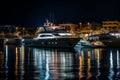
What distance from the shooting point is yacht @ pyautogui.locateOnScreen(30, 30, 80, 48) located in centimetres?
6600

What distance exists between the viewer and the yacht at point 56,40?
66.0m

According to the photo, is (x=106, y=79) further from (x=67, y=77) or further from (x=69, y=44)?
(x=69, y=44)

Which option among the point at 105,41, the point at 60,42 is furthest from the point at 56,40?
the point at 105,41

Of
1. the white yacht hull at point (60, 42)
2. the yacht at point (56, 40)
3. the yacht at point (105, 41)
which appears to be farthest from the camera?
the yacht at point (105, 41)

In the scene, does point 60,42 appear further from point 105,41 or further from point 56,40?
point 105,41

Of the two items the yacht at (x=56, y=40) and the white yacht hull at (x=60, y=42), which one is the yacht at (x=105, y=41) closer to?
the yacht at (x=56, y=40)

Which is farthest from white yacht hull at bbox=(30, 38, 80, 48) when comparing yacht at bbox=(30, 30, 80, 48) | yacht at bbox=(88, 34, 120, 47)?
yacht at bbox=(88, 34, 120, 47)

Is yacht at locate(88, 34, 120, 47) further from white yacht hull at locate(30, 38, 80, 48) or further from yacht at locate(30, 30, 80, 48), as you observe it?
white yacht hull at locate(30, 38, 80, 48)

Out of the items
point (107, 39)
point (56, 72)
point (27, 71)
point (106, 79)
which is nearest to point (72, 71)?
point (56, 72)

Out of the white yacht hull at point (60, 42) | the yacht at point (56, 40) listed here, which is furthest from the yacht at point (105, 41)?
the white yacht hull at point (60, 42)

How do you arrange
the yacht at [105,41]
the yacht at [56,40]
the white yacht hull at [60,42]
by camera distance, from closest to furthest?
1. the white yacht hull at [60,42]
2. the yacht at [56,40]
3. the yacht at [105,41]

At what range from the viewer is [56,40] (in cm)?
6669

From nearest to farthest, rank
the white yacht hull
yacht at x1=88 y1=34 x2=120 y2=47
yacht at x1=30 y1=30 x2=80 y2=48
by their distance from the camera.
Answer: the white yacht hull < yacht at x1=30 y1=30 x2=80 y2=48 < yacht at x1=88 y1=34 x2=120 y2=47

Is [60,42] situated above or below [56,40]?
below
